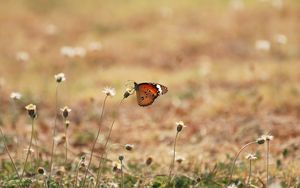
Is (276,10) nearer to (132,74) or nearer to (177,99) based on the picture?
(132,74)

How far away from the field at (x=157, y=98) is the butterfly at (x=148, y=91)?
217 mm

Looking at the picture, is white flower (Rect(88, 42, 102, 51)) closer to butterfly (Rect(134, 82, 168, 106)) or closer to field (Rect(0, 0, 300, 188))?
field (Rect(0, 0, 300, 188))

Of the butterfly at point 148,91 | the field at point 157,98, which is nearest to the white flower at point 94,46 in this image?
the field at point 157,98

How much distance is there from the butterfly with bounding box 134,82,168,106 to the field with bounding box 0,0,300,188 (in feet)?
0.71

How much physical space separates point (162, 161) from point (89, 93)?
5346 mm

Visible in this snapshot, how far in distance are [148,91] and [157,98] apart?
627cm

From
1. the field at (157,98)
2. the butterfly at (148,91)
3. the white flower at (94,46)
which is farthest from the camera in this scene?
the white flower at (94,46)

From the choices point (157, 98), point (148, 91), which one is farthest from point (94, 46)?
point (148, 91)

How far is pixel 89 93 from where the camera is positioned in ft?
37.9

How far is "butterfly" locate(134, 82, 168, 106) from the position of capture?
13.8 ft

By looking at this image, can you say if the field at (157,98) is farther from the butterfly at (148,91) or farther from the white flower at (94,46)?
the butterfly at (148,91)

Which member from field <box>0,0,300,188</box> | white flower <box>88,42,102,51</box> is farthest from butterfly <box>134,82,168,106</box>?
white flower <box>88,42,102,51</box>

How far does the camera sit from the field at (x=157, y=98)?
5.19 m

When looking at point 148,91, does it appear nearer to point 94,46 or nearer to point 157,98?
point 157,98
